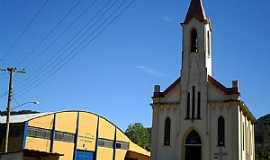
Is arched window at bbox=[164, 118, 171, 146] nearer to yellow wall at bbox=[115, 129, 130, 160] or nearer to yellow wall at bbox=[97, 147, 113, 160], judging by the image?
yellow wall at bbox=[97, 147, 113, 160]

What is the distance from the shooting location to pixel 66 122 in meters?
57.6

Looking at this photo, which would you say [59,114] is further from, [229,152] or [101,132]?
[229,152]

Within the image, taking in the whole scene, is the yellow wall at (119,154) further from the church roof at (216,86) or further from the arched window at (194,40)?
the arched window at (194,40)

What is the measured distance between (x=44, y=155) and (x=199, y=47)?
17691 mm

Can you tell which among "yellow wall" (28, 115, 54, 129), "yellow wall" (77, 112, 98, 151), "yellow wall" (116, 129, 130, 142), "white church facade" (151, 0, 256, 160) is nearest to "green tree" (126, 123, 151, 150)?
"yellow wall" (116, 129, 130, 142)

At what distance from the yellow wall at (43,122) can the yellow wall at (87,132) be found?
487 centimetres

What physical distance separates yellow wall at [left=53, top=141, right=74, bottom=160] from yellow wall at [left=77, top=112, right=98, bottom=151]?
4.39ft

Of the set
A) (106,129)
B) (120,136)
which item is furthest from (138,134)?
(106,129)

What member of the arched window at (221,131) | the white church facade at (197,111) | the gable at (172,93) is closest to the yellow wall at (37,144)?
the white church facade at (197,111)

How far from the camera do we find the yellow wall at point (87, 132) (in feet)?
194

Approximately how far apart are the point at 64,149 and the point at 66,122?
3.46m

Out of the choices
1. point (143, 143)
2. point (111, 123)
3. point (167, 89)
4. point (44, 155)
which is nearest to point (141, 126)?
point (143, 143)

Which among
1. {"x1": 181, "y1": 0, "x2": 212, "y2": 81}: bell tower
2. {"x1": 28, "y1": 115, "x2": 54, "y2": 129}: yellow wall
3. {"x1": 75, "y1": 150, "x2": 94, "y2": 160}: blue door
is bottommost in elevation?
{"x1": 75, "y1": 150, "x2": 94, "y2": 160}: blue door

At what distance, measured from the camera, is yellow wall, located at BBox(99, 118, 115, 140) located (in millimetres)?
62312
